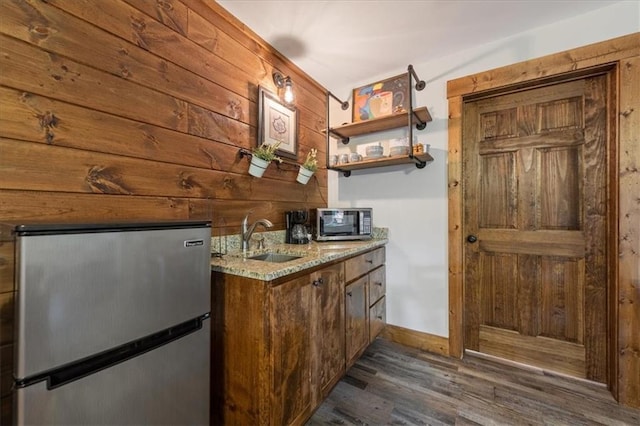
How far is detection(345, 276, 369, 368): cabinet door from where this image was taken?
1775mm

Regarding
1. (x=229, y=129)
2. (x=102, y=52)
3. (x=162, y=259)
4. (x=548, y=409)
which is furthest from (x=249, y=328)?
(x=548, y=409)

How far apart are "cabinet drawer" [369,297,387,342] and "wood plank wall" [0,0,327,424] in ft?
3.97

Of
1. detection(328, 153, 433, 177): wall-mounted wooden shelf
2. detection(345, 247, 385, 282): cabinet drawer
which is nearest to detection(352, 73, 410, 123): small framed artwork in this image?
detection(328, 153, 433, 177): wall-mounted wooden shelf

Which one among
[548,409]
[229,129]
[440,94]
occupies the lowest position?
[548,409]

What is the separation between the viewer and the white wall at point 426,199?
2014mm

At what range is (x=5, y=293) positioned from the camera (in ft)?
2.99

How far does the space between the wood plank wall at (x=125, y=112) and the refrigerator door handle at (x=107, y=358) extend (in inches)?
14.2

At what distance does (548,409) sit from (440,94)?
232 centimetres

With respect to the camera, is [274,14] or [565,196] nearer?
[274,14]

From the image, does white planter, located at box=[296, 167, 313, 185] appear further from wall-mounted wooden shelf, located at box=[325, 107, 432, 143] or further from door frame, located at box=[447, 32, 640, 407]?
door frame, located at box=[447, 32, 640, 407]

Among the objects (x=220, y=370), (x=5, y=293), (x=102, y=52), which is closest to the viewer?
(x=5, y=293)

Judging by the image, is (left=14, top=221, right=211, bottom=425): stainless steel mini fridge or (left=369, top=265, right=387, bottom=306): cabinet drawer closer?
(left=14, top=221, right=211, bottom=425): stainless steel mini fridge

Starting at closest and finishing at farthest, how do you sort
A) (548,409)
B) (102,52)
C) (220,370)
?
(102,52) < (220,370) < (548,409)

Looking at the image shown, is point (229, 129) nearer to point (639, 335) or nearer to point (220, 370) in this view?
point (220, 370)
